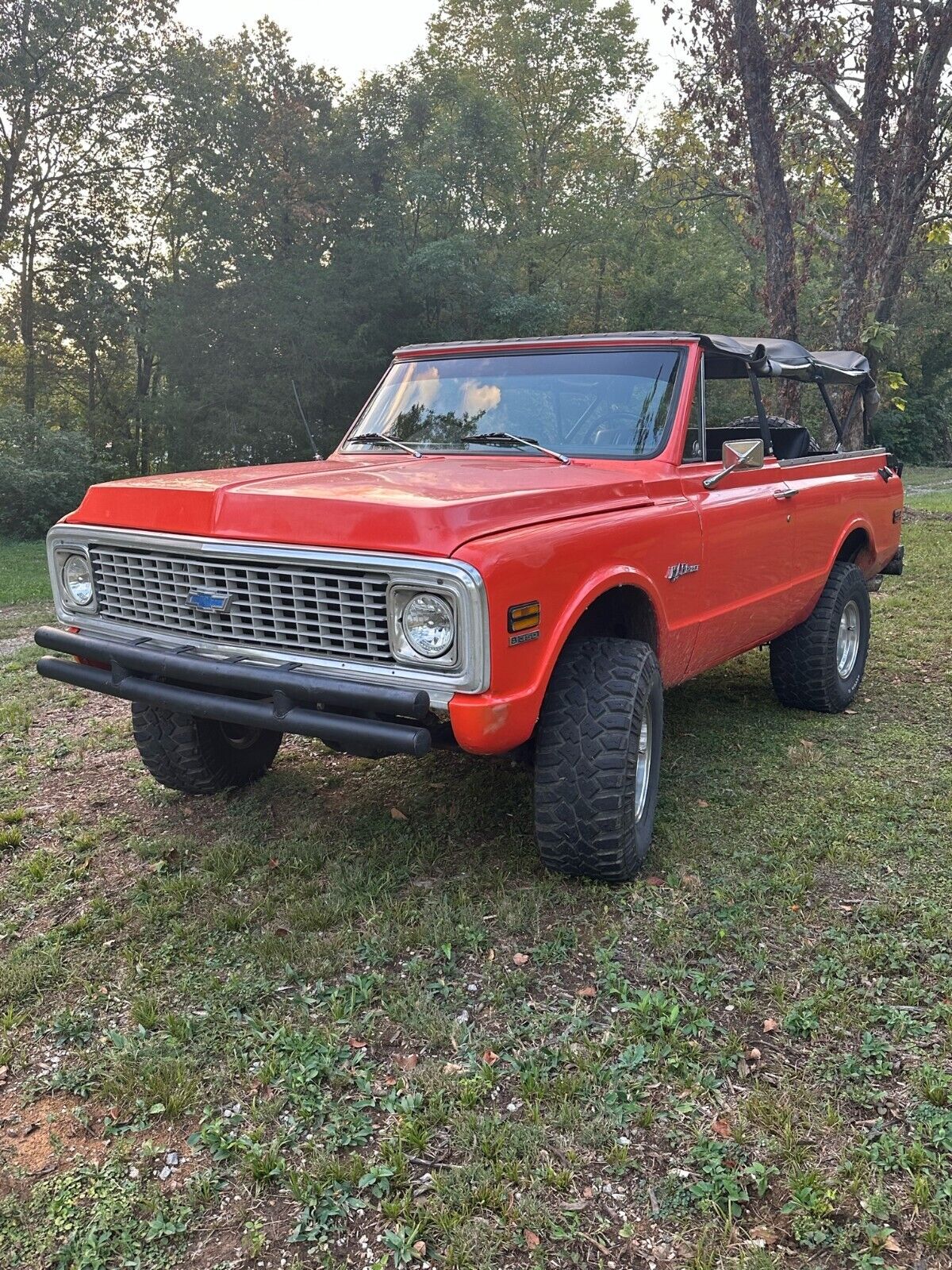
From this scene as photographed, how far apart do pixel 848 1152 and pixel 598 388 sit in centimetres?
300

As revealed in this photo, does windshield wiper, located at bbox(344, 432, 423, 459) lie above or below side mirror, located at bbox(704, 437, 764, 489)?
above

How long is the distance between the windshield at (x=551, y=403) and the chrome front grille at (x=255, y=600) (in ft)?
4.33

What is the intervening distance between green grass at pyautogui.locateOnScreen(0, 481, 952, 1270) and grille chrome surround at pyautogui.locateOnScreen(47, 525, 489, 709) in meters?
0.92

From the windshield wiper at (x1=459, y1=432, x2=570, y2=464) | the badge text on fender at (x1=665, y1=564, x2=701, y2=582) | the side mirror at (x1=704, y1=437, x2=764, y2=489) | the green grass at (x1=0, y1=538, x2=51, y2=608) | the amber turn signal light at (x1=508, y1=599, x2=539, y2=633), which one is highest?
the windshield wiper at (x1=459, y1=432, x2=570, y2=464)

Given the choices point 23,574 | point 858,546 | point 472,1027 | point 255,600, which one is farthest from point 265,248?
point 472,1027

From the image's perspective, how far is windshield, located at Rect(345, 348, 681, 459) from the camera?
4.09 meters

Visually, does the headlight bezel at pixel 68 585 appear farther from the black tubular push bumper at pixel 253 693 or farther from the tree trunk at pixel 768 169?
the tree trunk at pixel 768 169

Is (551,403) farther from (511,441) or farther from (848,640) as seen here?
(848,640)

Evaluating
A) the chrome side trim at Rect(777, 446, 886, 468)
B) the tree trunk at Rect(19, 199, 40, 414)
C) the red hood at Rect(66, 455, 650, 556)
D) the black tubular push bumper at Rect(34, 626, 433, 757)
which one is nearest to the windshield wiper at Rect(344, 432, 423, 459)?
the red hood at Rect(66, 455, 650, 556)

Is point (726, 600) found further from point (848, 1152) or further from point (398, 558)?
point (848, 1152)

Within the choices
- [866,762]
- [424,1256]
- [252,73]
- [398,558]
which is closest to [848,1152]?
[424,1256]

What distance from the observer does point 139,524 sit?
3.53 metres

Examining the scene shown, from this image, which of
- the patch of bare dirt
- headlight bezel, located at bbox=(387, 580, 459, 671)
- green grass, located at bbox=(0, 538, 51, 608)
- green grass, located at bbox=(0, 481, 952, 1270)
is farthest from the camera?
green grass, located at bbox=(0, 538, 51, 608)

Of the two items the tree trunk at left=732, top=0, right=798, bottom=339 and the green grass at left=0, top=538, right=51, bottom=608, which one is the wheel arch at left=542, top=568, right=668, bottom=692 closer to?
the green grass at left=0, top=538, right=51, bottom=608
